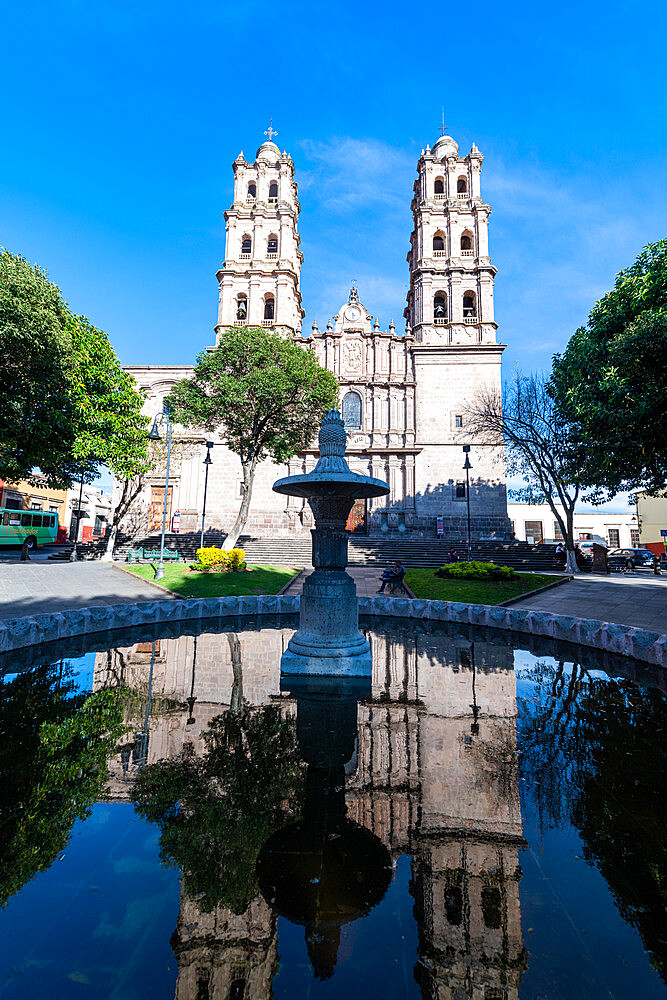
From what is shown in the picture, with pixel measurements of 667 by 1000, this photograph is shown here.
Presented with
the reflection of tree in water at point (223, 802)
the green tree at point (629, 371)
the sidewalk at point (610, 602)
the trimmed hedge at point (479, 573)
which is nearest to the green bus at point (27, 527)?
the trimmed hedge at point (479, 573)

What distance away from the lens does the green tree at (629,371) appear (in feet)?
33.7

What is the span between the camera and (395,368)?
34.4 m

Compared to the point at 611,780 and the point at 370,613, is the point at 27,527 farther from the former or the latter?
the point at 611,780

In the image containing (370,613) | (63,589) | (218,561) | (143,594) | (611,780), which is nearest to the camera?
(611,780)

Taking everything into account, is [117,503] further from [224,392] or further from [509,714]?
[509,714]

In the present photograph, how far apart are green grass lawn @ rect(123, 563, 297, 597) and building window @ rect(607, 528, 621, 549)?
1846 inches

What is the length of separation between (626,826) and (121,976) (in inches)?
124

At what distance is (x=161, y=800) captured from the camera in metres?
3.33

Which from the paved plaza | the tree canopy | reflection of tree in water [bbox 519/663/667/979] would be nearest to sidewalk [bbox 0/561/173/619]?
the paved plaza

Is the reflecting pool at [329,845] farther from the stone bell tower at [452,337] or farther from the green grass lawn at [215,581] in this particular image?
the stone bell tower at [452,337]

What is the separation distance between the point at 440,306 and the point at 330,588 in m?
33.6

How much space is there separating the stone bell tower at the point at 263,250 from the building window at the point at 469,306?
13.1 metres

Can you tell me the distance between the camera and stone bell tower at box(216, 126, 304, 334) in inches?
1367

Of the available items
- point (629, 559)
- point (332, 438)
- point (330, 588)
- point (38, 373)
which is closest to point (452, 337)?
point (629, 559)
